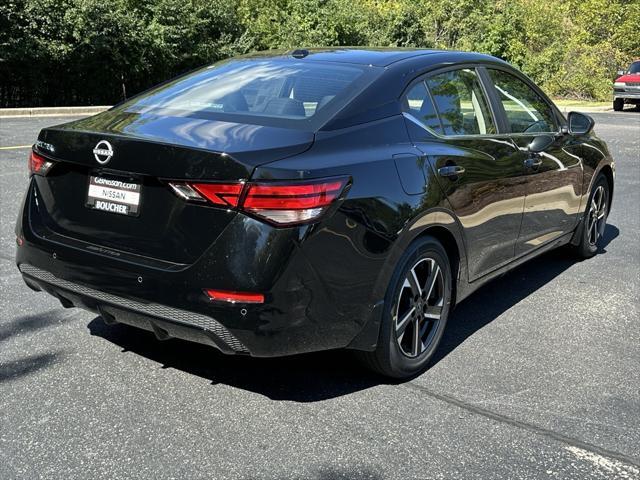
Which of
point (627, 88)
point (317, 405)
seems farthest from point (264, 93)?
point (627, 88)

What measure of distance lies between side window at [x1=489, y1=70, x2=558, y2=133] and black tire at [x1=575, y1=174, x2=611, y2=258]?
1.00m

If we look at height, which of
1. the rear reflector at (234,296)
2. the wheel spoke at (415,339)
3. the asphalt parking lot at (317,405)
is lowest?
the asphalt parking lot at (317,405)

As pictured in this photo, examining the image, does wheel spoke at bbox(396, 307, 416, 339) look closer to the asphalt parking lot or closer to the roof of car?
the asphalt parking lot

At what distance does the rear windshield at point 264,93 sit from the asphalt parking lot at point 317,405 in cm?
130

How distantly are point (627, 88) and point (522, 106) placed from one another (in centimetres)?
2447

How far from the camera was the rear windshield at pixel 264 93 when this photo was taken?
349 centimetres

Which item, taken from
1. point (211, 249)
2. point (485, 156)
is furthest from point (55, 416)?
point (485, 156)

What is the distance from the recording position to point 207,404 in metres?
3.42

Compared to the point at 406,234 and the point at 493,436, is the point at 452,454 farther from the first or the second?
the point at 406,234

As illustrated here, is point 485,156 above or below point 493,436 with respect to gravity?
above

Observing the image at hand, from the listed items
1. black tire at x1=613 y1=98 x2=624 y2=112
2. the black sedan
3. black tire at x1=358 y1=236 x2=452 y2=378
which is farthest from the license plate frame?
black tire at x1=613 y1=98 x2=624 y2=112

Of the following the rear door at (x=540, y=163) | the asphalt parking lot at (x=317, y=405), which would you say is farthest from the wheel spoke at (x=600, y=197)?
the asphalt parking lot at (x=317, y=405)

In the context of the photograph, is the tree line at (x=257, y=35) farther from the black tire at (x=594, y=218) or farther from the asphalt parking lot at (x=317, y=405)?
the asphalt parking lot at (x=317, y=405)

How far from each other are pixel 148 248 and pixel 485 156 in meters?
2.03
